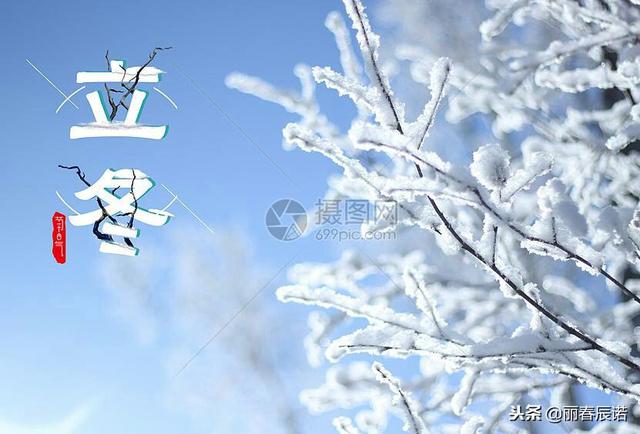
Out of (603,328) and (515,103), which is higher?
(515,103)

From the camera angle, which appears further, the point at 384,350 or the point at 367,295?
the point at 367,295

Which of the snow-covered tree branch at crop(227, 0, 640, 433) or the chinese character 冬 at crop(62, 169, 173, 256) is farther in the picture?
the chinese character 冬 at crop(62, 169, 173, 256)

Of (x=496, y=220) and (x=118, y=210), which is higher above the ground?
(x=496, y=220)

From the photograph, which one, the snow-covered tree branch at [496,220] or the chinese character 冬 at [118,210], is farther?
the chinese character 冬 at [118,210]

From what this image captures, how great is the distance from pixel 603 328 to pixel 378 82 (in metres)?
1.68

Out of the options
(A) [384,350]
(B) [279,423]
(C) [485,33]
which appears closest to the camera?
(A) [384,350]

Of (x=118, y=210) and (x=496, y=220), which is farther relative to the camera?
(x=118, y=210)

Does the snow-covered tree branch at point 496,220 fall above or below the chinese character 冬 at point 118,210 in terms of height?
above

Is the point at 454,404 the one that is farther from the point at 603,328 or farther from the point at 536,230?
the point at 603,328

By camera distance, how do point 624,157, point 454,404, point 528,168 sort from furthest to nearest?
point 624,157 < point 454,404 < point 528,168

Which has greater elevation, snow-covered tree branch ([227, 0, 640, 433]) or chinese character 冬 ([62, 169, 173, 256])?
snow-covered tree branch ([227, 0, 640, 433])

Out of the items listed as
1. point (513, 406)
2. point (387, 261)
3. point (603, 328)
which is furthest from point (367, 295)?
point (603, 328)

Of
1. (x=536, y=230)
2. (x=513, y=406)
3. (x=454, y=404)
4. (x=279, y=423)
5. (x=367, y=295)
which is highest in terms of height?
(x=536, y=230)

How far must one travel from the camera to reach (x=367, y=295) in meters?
2.38
